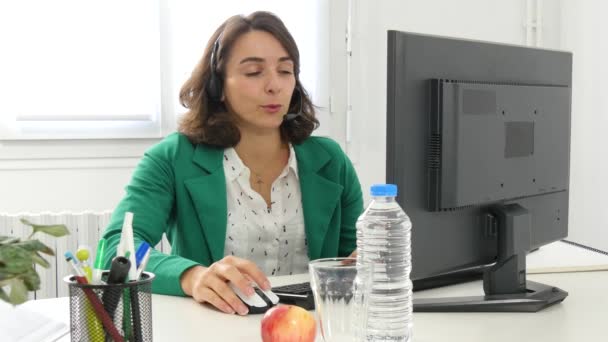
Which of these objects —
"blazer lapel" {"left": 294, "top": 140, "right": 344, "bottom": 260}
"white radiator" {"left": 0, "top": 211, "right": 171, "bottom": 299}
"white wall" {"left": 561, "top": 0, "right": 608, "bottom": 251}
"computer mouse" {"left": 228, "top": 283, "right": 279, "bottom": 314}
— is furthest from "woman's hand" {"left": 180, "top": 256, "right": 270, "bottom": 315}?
"white wall" {"left": 561, "top": 0, "right": 608, "bottom": 251}

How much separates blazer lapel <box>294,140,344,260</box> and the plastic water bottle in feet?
1.96

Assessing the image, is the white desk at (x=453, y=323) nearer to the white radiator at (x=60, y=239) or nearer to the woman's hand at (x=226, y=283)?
the woman's hand at (x=226, y=283)

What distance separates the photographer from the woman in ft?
5.45

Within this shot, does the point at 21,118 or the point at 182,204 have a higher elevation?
the point at 21,118

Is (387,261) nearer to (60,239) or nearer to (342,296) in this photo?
(342,296)

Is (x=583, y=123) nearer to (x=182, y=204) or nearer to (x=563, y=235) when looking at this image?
(x=563, y=235)

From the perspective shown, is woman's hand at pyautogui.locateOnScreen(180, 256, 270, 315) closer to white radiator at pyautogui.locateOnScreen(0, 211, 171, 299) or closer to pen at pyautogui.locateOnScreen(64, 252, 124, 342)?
pen at pyautogui.locateOnScreen(64, 252, 124, 342)

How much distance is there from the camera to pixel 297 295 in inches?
49.9

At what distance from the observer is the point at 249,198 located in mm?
1754

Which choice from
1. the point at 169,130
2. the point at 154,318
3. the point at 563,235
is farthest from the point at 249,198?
the point at 169,130

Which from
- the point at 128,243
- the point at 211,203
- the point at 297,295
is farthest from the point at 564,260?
the point at 128,243

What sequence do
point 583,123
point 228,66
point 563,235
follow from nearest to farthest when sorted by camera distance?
point 563,235 → point 228,66 → point 583,123

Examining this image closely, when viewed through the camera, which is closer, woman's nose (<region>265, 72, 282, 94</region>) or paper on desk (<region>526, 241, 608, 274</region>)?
paper on desk (<region>526, 241, 608, 274</region>)

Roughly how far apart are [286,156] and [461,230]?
700mm
